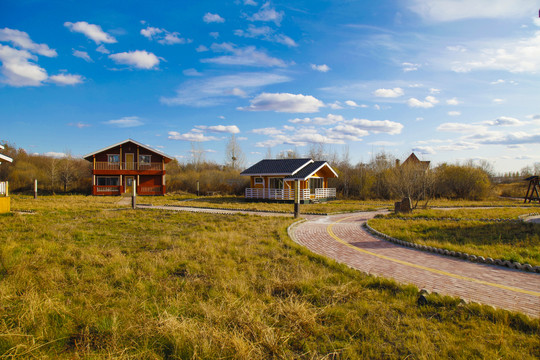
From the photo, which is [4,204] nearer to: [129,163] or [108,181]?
[129,163]

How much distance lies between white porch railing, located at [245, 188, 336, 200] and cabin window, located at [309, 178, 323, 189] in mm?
775

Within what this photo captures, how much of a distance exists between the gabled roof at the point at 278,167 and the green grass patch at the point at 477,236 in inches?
601

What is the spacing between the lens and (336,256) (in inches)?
324

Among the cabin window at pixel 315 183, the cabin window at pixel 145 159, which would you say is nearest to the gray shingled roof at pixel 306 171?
the cabin window at pixel 315 183

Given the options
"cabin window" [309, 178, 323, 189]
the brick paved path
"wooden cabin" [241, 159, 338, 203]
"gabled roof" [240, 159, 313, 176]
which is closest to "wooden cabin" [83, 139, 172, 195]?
"gabled roof" [240, 159, 313, 176]

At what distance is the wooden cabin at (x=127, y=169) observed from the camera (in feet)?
116

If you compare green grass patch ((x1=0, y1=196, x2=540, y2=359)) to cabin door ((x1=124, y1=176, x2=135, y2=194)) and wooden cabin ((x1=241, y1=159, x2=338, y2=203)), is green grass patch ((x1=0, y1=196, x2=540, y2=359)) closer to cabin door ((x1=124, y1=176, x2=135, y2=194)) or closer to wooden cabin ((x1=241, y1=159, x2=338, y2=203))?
wooden cabin ((x1=241, y1=159, x2=338, y2=203))

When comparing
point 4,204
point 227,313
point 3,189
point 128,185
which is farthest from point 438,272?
point 128,185

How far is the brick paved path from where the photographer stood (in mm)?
5215

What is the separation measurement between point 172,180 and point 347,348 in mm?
41051

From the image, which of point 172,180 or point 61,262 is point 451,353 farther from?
point 172,180

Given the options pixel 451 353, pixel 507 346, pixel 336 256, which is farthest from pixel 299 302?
pixel 336 256

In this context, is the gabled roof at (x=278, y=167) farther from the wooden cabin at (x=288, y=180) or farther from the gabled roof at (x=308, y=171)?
the gabled roof at (x=308, y=171)

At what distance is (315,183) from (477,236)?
20.6 meters
